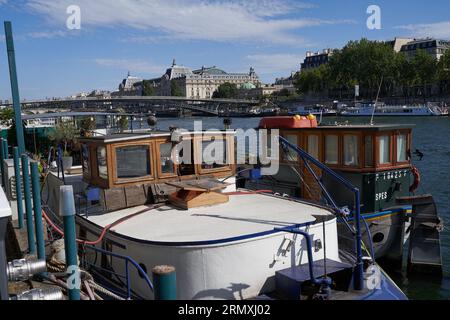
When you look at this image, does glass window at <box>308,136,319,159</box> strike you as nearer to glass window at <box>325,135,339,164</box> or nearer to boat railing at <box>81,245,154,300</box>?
glass window at <box>325,135,339,164</box>

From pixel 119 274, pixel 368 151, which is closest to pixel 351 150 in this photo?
pixel 368 151

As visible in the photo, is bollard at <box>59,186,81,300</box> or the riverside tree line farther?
the riverside tree line

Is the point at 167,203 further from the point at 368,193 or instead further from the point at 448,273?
the point at 448,273

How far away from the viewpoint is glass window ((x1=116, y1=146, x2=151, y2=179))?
8.23 metres

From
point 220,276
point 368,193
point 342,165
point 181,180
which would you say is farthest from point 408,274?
point 220,276

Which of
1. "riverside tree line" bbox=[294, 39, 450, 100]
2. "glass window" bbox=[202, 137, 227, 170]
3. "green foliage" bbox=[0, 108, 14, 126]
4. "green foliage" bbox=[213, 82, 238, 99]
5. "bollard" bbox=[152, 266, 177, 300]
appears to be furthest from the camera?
"green foliage" bbox=[213, 82, 238, 99]

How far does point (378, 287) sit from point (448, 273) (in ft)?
20.2

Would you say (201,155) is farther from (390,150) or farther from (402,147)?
(402,147)

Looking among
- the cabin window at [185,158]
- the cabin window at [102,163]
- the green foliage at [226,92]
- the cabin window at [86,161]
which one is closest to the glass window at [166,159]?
the cabin window at [185,158]

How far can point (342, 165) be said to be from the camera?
11.5 metres

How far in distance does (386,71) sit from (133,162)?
96.5 meters

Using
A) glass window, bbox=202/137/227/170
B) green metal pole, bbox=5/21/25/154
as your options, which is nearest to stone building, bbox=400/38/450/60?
glass window, bbox=202/137/227/170

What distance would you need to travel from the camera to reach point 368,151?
11.2m

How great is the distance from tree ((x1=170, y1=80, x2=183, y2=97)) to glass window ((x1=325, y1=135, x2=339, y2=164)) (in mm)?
172281
